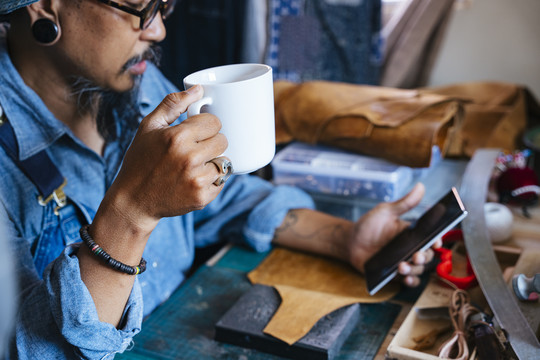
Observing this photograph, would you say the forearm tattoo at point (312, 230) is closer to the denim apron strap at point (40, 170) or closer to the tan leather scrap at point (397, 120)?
the tan leather scrap at point (397, 120)

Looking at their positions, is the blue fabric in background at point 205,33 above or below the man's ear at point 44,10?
below

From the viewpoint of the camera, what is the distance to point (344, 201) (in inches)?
56.7

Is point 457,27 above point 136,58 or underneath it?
underneath

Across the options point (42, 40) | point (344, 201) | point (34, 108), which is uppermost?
point (42, 40)

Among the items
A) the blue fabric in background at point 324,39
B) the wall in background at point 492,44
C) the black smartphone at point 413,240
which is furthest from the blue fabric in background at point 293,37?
the black smartphone at point 413,240

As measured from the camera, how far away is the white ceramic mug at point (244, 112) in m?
0.66

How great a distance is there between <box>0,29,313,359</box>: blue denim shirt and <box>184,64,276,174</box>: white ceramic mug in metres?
0.26

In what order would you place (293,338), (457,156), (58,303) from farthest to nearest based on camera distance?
(457,156)
(293,338)
(58,303)

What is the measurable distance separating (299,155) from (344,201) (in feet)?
0.65

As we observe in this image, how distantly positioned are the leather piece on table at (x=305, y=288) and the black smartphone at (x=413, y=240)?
0.13ft

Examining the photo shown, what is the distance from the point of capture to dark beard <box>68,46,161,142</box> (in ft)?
3.26

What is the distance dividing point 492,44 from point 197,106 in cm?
210

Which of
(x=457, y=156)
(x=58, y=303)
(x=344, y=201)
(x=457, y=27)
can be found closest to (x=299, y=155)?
(x=344, y=201)

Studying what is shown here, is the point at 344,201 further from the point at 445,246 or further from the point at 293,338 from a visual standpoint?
the point at 293,338
